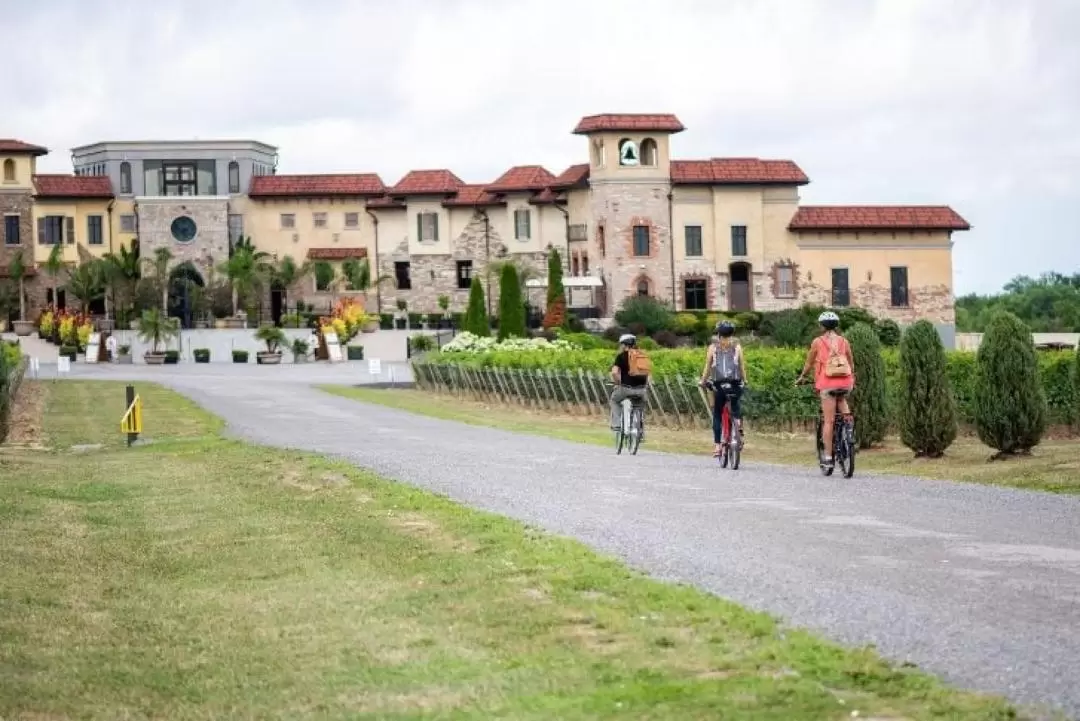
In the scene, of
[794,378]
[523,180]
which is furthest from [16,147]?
[794,378]

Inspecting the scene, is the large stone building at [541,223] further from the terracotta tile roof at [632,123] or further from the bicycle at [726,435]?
the bicycle at [726,435]

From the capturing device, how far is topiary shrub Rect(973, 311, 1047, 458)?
2394cm

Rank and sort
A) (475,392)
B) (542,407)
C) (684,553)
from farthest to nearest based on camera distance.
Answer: (475,392)
(542,407)
(684,553)

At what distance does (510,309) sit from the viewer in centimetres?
7275

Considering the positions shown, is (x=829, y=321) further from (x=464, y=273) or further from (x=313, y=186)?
(x=313, y=186)

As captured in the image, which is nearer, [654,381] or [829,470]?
[829,470]

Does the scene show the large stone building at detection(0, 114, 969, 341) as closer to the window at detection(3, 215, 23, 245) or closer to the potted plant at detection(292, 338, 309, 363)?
the window at detection(3, 215, 23, 245)

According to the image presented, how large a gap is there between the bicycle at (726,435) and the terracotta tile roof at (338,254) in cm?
8347

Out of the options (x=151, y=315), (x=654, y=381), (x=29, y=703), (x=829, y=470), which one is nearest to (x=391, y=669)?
(x=29, y=703)

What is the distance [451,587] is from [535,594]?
82 cm

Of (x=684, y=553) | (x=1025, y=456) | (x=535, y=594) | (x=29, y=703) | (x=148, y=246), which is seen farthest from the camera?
(x=148, y=246)

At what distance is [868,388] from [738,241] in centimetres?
6798

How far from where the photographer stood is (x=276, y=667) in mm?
9953

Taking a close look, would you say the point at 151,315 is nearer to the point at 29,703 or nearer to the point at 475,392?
the point at 475,392
